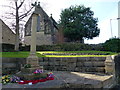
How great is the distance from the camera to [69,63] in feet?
25.7

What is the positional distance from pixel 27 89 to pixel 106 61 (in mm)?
4950

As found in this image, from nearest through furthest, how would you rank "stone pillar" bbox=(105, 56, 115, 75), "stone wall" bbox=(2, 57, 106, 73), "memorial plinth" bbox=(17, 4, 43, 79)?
"memorial plinth" bbox=(17, 4, 43, 79) → "stone pillar" bbox=(105, 56, 115, 75) → "stone wall" bbox=(2, 57, 106, 73)

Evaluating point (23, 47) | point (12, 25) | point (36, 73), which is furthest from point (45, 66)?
point (23, 47)

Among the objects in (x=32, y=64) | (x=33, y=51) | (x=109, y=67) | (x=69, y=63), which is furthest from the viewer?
(x=69, y=63)

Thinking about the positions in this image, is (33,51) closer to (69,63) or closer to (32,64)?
(32,64)

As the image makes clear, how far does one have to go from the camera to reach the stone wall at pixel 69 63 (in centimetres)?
761

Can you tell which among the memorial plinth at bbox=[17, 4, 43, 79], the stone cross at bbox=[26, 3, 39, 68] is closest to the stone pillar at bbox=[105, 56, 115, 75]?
the memorial plinth at bbox=[17, 4, 43, 79]

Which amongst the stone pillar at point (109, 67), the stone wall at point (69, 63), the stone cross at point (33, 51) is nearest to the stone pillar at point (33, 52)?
the stone cross at point (33, 51)

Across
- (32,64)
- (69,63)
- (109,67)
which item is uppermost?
(32,64)

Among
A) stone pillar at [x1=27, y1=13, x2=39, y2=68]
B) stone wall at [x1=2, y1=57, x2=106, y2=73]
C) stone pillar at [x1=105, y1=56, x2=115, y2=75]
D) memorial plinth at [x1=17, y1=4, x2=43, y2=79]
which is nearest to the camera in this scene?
memorial plinth at [x1=17, y1=4, x2=43, y2=79]

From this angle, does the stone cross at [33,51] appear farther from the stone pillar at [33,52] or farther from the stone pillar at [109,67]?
the stone pillar at [109,67]

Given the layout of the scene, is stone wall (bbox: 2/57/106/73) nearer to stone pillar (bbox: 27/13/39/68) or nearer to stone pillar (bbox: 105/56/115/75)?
stone pillar (bbox: 105/56/115/75)

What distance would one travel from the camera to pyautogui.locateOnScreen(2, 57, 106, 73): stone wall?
7.61m

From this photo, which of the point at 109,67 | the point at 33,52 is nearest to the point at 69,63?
the point at 109,67
